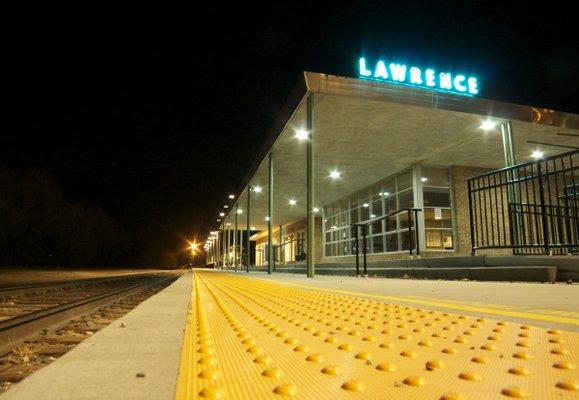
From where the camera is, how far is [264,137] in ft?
53.1

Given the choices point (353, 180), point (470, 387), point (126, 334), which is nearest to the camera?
point (470, 387)

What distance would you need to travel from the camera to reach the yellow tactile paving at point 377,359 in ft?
4.20

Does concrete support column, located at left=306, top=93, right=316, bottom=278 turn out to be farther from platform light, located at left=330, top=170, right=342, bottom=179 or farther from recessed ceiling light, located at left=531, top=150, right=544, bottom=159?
recessed ceiling light, located at left=531, top=150, right=544, bottom=159

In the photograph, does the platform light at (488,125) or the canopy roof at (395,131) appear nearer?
the canopy roof at (395,131)

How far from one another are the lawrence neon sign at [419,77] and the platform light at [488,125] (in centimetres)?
139

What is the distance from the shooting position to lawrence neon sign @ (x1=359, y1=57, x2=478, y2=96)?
10.6 m

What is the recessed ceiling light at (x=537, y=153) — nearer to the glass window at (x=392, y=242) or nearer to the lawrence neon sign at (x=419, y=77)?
the lawrence neon sign at (x=419, y=77)

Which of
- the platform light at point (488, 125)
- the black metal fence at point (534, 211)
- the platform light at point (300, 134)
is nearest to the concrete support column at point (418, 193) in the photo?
the platform light at point (488, 125)

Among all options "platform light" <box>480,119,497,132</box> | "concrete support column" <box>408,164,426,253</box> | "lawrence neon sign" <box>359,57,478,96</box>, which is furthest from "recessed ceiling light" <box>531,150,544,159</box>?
"lawrence neon sign" <box>359,57,478,96</box>

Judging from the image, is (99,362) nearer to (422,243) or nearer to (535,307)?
(535,307)

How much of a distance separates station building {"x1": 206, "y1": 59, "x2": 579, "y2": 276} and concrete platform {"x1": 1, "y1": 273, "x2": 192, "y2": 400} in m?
6.68

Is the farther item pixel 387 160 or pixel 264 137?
pixel 387 160

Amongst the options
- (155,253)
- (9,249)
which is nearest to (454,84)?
(9,249)

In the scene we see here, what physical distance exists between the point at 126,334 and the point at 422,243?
670 inches
